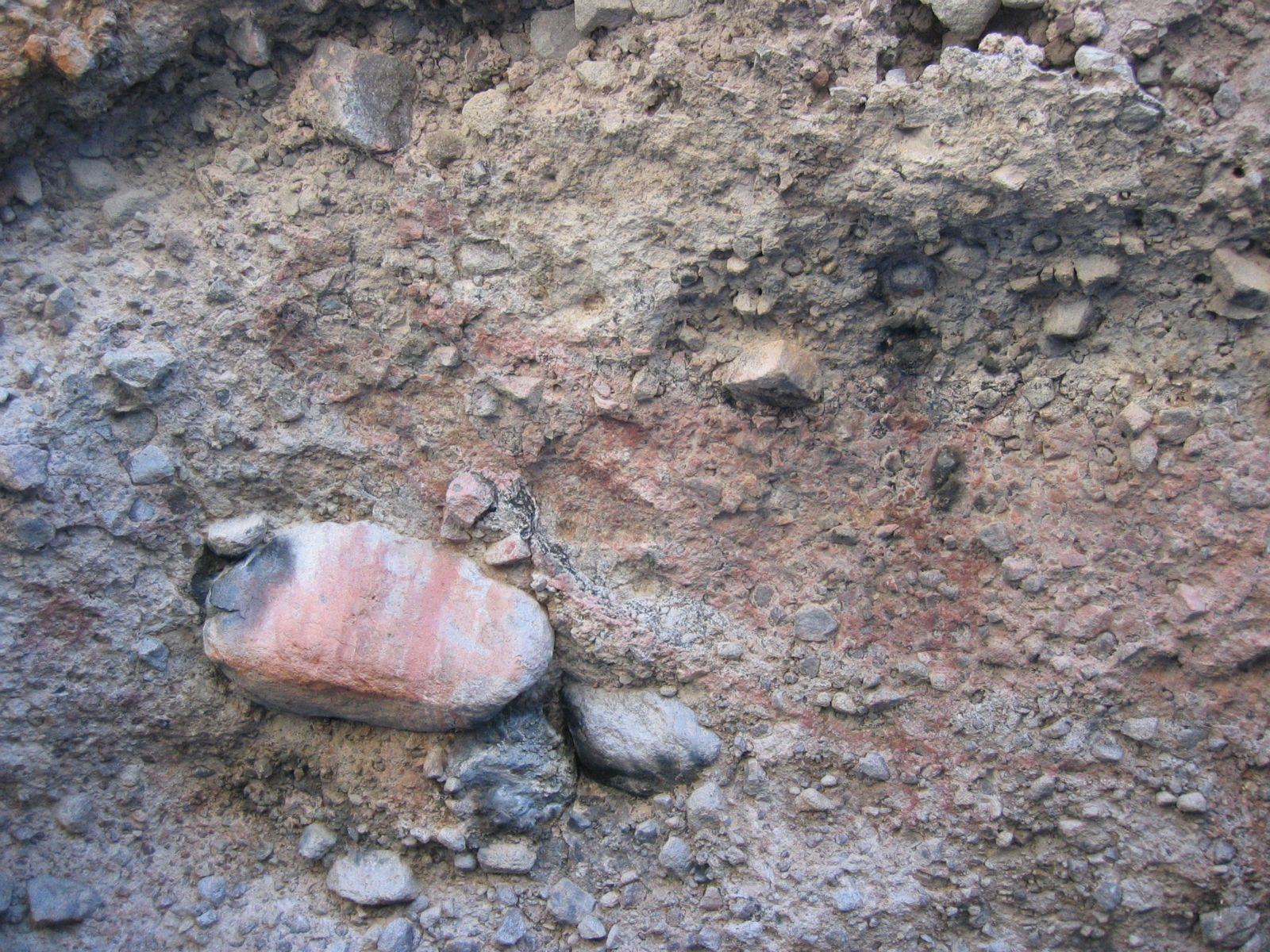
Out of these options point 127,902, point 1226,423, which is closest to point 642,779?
point 127,902

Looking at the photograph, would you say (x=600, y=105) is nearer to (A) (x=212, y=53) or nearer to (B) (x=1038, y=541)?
(A) (x=212, y=53)

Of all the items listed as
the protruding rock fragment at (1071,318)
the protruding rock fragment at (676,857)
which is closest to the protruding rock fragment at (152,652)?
the protruding rock fragment at (676,857)

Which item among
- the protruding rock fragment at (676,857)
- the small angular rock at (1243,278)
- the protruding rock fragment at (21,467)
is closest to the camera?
the small angular rock at (1243,278)

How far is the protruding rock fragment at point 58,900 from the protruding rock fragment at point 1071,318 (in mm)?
1917

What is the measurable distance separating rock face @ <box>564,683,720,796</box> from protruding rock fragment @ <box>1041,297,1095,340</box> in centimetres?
91

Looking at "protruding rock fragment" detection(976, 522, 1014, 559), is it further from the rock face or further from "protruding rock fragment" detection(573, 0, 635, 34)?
"protruding rock fragment" detection(573, 0, 635, 34)

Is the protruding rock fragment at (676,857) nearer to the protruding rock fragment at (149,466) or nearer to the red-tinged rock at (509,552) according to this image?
the red-tinged rock at (509,552)

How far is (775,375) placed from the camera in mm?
1685

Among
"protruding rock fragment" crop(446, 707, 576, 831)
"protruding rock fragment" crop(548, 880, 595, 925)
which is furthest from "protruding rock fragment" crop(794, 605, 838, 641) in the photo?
"protruding rock fragment" crop(548, 880, 595, 925)

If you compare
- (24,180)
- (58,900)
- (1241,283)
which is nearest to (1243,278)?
(1241,283)

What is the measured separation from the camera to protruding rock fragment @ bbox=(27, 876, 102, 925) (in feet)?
5.55

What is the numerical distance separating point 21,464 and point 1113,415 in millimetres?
1809

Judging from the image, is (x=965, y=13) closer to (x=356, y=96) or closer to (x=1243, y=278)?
(x=1243, y=278)

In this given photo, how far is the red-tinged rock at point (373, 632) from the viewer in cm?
169
